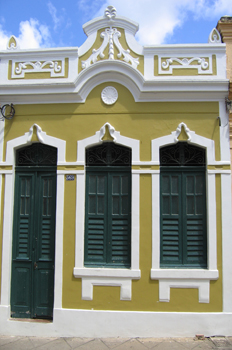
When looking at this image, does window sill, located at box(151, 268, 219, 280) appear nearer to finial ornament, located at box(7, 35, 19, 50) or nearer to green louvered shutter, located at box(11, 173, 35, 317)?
green louvered shutter, located at box(11, 173, 35, 317)

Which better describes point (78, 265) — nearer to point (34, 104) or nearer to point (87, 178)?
point (87, 178)

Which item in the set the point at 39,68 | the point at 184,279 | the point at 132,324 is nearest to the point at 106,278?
the point at 132,324

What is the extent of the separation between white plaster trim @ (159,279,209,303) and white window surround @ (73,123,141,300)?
1.69ft

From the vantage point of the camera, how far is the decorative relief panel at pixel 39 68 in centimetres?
591

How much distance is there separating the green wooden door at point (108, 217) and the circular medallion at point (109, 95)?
1.33 metres

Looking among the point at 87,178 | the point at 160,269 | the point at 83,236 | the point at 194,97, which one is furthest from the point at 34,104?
the point at 160,269

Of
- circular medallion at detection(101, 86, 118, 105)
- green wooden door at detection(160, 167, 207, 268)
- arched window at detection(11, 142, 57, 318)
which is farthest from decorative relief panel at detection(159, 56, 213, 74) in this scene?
arched window at detection(11, 142, 57, 318)

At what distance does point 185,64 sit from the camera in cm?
578

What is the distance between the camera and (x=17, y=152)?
19.9 ft

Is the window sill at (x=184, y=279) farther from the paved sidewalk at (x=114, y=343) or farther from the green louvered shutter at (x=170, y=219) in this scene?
the paved sidewalk at (x=114, y=343)

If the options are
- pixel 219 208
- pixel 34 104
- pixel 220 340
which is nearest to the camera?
pixel 220 340

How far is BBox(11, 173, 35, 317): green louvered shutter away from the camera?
576 centimetres

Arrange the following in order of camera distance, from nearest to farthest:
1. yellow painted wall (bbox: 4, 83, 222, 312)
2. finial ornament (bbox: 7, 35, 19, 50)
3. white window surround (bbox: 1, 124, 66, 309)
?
1. yellow painted wall (bbox: 4, 83, 222, 312)
2. white window surround (bbox: 1, 124, 66, 309)
3. finial ornament (bbox: 7, 35, 19, 50)

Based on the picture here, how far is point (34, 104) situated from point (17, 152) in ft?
3.46
